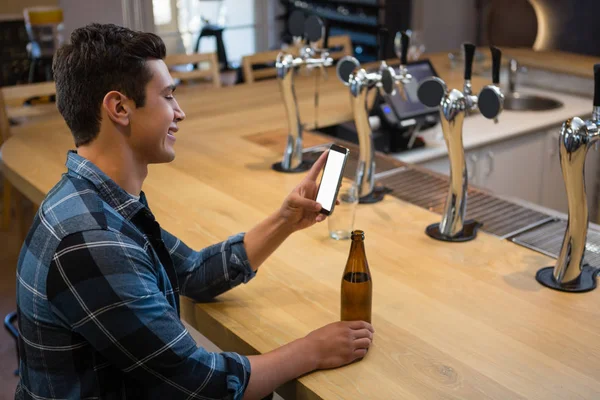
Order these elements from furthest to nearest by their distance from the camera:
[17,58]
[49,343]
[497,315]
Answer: [17,58]
[497,315]
[49,343]

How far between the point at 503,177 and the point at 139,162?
2.32 m

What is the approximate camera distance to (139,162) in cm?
142

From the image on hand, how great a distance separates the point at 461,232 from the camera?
2.00 meters

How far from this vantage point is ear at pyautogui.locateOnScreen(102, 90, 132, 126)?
1.31 metres

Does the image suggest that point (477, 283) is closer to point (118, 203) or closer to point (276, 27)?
point (118, 203)

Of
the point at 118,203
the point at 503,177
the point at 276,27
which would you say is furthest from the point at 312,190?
the point at 276,27

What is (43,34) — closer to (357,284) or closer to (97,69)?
(97,69)

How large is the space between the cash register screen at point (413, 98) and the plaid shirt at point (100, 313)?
5.72ft

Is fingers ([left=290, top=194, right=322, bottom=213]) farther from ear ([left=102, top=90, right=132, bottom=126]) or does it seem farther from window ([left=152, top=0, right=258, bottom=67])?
window ([left=152, top=0, right=258, bottom=67])

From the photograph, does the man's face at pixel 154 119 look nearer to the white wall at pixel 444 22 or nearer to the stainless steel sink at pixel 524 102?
the stainless steel sink at pixel 524 102

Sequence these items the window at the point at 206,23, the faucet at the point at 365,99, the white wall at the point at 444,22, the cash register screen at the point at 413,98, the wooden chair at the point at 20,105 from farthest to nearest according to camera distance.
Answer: the window at the point at 206,23 → the white wall at the point at 444,22 → the wooden chair at the point at 20,105 → the cash register screen at the point at 413,98 → the faucet at the point at 365,99

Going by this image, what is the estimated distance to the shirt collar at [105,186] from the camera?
53.0 inches

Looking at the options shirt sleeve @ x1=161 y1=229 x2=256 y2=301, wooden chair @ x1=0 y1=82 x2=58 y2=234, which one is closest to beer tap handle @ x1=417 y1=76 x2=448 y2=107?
shirt sleeve @ x1=161 y1=229 x2=256 y2=301

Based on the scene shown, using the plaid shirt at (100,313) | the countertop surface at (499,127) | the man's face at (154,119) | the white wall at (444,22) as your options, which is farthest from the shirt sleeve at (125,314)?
the white wall at (444,22)
